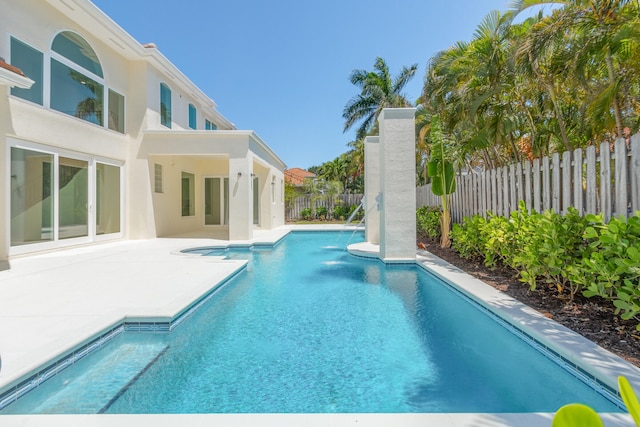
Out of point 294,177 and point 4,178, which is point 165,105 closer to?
point 4,178

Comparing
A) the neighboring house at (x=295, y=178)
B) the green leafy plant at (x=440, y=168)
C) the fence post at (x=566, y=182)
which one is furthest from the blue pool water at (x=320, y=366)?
the neighboring house at (x=295, y=178)

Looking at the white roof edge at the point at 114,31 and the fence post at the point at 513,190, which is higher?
the white roof edge at the point at 114,31

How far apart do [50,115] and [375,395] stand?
11.3m

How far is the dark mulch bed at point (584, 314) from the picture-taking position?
11.8 ft

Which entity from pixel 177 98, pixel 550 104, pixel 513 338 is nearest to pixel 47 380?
pixel 513 338

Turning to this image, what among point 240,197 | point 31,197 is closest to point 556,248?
point 240,197

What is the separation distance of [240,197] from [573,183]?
1049cm

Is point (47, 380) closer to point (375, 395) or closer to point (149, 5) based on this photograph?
point (375, 395)

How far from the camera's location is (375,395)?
3.21 metres

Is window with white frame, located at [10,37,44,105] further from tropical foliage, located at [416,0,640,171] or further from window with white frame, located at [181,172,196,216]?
tropical foliage, located at [416,0,640,171]

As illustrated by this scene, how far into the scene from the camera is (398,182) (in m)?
9.12

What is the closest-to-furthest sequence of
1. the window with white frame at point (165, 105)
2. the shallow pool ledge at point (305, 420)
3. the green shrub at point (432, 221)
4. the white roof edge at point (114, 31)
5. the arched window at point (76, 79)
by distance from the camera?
the shallow pool ledge at point (305, 420) → the white roof edge at point (114, 31) → the arched window at point (76, 79) → the green shrub at point (432, 221) → the window with white frame at point (165, 105)

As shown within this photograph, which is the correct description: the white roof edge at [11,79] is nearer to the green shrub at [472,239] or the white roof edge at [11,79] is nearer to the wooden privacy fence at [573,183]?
the green shrub at [472,239]

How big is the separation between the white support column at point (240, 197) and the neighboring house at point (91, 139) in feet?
0.13
